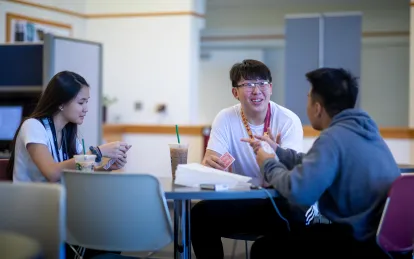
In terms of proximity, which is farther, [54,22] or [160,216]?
[54,22]

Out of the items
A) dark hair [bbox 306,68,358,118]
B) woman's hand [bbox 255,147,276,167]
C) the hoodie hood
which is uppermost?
dark hair [bbox 306,68,358,118]

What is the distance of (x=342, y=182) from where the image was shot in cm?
197

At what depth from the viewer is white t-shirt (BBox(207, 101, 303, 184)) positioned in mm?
2713

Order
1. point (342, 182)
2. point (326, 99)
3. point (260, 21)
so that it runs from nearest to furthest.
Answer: point (342, 182)
point (326, 99)
point (260, 21)

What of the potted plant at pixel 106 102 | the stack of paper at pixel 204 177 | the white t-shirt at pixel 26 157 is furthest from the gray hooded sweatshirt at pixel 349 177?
the potted plant at pixel 106 102

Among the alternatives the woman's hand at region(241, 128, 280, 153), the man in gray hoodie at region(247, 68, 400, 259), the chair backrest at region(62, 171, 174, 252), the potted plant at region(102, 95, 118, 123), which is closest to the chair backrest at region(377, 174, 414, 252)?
the man in gray hoodie at region(247, 68, 400, 259)

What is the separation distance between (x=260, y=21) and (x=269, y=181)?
7.40 metres

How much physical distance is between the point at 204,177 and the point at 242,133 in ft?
2.19

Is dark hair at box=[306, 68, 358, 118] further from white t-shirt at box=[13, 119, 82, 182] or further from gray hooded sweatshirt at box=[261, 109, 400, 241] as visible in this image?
white t-shirt at box=[13, 119, 82, 182]

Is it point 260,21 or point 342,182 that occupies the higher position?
point 260,21

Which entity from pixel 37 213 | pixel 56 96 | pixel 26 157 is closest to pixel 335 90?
pixel 37 213

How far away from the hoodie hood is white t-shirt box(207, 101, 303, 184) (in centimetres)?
63

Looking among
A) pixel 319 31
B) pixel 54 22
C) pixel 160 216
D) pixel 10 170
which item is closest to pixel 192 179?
pixel 160 216

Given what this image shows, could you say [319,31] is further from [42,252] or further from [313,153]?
[42,252]
